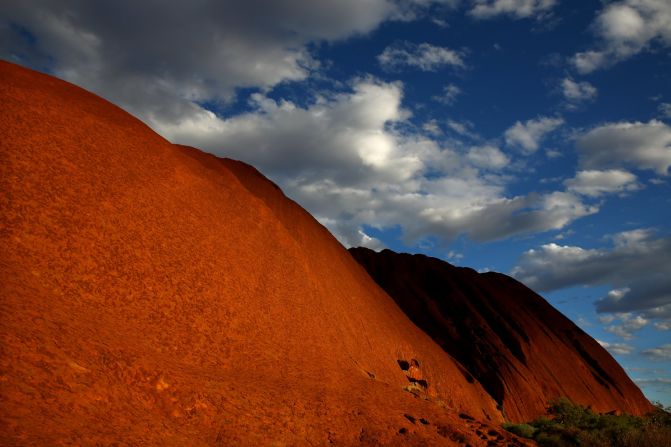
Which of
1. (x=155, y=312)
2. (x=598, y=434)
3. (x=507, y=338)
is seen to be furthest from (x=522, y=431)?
(x=507, y=338)

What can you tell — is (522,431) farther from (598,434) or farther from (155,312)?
(155,312)

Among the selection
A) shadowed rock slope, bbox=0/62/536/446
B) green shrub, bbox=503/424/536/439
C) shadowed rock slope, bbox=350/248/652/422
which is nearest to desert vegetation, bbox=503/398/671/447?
green shrub, bbox=503/424/536/439

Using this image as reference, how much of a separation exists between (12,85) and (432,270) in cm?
4651

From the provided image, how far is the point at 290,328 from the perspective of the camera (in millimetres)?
20484

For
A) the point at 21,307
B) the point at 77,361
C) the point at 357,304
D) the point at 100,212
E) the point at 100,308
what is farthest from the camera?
the point at 357,304

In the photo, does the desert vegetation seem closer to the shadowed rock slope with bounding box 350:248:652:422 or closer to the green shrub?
the green shrub

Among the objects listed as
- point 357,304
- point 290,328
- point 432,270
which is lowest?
point 290,328

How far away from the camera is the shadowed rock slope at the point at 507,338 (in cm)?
4306

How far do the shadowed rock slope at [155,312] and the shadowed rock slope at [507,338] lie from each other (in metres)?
19.8

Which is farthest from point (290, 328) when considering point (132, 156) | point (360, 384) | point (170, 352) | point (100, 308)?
point (132, 156)

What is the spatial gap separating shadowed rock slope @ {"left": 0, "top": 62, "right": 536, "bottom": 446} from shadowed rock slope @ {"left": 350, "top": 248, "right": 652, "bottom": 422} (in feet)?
65.1

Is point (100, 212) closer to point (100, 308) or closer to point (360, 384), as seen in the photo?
point (100, 308)

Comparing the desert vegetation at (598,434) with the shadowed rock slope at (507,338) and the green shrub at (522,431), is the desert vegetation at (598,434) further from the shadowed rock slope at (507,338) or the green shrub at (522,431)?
the shadowed rock slope at (507,338)

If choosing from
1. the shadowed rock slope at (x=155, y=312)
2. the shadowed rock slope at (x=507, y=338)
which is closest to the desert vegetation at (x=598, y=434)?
the shadowed rock slope at (x=155, y=312)
